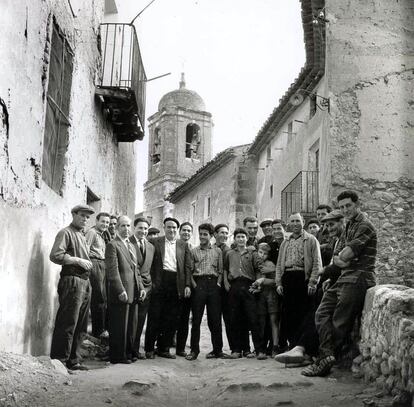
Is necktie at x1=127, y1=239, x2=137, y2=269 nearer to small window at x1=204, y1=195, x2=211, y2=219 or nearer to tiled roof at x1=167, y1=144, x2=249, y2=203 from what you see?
tiled roof at x1=167, y1=144, x2=249, y2=203

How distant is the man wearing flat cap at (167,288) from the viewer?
6.50m

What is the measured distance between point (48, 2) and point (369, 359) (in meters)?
4.75

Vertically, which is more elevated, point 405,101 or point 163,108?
point 163,108

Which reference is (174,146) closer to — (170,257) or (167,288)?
(170,257)

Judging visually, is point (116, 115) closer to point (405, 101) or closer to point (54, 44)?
point (54, 44)

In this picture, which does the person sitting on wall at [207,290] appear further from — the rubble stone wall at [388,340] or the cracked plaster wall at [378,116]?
the cracked plaster wall at [378,116]

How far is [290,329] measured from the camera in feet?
20.7

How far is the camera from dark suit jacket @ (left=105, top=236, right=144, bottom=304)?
596 centimetres

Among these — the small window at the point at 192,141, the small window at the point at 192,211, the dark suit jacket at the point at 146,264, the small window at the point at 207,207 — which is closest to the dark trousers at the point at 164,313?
the dark suit jacket at the point at 146,264

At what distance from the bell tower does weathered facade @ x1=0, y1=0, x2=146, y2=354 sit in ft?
74.3

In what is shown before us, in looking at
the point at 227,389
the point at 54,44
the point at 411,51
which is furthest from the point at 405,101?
the point at 227,389

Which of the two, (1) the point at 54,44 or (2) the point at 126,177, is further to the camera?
(2) the point at 126,177

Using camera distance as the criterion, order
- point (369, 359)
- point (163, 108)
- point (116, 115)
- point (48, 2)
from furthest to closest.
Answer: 1. point (163, 108)
2. point (116, 115)
3. point (48, 2)
4. point (369, 359)

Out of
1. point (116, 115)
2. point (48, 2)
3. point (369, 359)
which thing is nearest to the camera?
point (369, 359)
